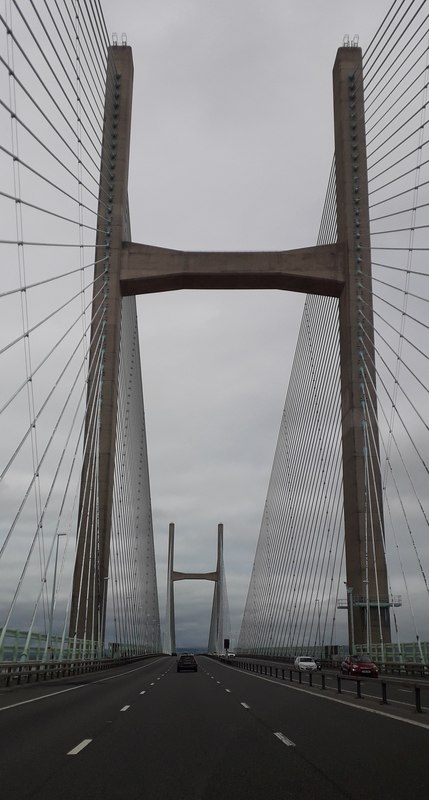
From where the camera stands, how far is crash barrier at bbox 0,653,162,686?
27.4 meters

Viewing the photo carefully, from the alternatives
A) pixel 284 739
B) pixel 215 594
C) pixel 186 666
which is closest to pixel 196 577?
pixel 215 594

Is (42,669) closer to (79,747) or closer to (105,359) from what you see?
(105,359)

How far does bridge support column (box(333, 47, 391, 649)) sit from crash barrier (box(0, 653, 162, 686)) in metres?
14.0

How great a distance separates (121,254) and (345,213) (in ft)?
39.7

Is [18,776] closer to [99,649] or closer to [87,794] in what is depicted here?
[87,794]

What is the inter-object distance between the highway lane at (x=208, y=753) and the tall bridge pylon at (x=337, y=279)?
25.8 meters

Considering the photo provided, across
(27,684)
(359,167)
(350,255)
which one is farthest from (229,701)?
(359,167)

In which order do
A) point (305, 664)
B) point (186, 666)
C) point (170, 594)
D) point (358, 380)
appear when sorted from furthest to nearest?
point (170, 594)
point (186, 666)
point (305, 664)
point (358, 380)

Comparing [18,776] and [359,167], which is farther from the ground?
[359,167]

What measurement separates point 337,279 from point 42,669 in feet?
81.6

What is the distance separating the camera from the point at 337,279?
4600 cm

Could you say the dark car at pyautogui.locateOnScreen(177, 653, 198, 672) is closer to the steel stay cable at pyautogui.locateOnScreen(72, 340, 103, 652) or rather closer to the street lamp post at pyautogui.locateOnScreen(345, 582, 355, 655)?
the steel stay cable at pyautogui.locateOnScreen(72, 340, 103, 652)

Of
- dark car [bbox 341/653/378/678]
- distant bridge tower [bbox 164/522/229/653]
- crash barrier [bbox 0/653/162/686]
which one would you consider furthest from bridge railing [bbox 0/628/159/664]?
distant bridge tower [bbox 164/522/229/653]

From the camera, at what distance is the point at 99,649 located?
157 ft
